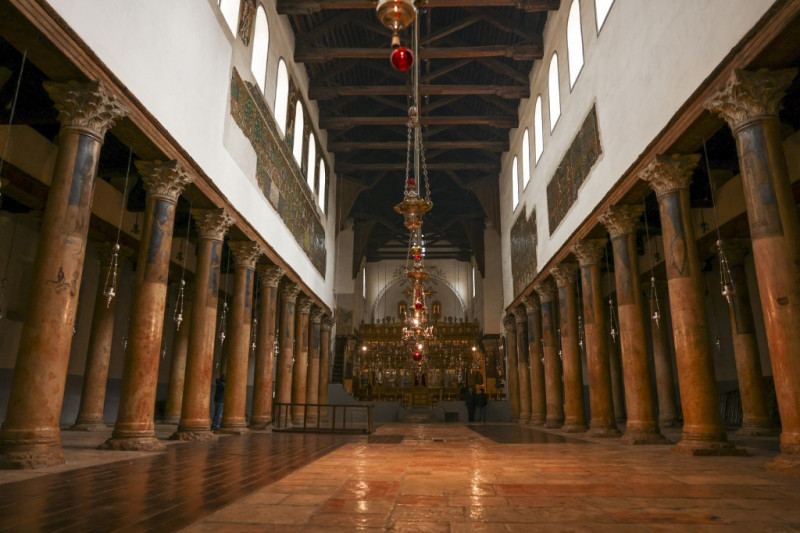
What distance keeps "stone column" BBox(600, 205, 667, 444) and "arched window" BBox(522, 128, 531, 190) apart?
909 centimetres

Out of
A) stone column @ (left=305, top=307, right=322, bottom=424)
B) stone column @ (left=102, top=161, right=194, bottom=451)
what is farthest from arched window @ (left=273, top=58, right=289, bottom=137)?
stone column @ (left=305, top=307, right=322, bottom=424)

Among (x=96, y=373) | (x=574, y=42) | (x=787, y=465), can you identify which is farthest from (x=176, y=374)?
(x=787, y=465)

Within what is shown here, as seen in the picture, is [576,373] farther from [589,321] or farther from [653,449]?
[653,449]

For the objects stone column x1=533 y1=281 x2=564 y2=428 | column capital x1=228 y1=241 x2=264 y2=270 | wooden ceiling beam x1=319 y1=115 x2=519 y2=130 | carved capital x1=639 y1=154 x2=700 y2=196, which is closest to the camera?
carved capital x1=639 y1=154 x2=700 y2=196

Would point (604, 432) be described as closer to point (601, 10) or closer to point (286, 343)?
point (601, 10)

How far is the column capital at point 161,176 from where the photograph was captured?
9898 millimetres

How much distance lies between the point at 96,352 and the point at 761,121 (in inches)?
566

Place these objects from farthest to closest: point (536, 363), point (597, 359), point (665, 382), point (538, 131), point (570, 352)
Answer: point (536, 363)
point (538, 131)
point (665, 382)
point (570, 352)
point (597, 359)

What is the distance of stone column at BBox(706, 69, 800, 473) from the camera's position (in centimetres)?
646

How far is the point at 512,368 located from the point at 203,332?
16.4 m

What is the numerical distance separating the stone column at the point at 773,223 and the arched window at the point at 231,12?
1026cm

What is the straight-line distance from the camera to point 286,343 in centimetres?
1900

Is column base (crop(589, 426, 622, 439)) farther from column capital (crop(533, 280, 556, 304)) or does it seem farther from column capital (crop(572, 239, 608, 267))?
column capital (crop(533, 280, 556, 304))

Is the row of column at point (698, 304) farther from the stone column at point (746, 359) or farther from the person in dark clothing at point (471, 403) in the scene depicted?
the person in dark clothing at point (471, 403)
